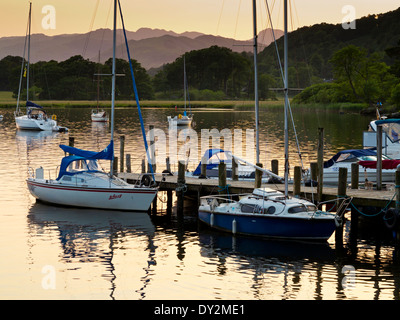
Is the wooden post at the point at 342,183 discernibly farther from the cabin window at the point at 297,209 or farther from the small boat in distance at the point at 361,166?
the small boat in distance at the point at 361,166

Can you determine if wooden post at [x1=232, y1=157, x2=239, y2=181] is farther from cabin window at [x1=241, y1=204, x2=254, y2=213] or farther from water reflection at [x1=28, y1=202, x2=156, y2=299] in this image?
cabin window at [x1=241, y1=204, x2=254, y2=213]

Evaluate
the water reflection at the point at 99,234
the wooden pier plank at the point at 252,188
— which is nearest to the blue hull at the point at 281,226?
the wooden pier plank at the point at 252,188

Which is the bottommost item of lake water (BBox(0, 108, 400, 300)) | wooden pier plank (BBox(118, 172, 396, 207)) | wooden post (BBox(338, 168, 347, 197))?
lake water (BBox(0, 108, 400, 300))

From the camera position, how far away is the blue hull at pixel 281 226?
2575cm

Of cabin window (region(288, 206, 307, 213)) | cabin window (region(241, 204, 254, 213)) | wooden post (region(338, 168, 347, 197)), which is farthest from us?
wooden post (region(338, 168, 347, 197))

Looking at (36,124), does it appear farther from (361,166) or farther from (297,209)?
(297,209)

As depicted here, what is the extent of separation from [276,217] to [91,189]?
1028cm

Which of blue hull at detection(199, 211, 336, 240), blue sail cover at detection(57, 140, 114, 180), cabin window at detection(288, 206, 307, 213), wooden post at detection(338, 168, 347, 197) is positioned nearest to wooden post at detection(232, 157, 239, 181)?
blue hull at detection(199, 211, 336, 240)

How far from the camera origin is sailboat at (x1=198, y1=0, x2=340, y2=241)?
25.7 metres

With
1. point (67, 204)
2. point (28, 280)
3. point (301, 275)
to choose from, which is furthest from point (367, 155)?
point (28, 280)

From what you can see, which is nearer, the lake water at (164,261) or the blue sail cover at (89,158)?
the lake water at (164,261)
